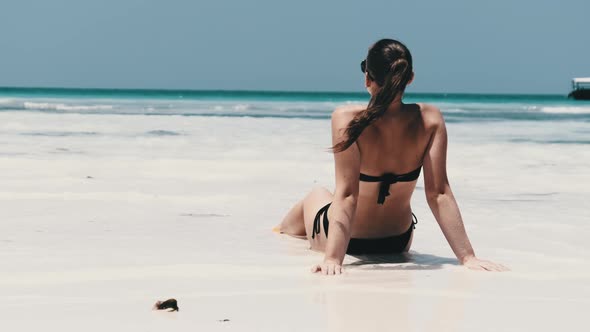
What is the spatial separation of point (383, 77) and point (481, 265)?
102 centimetres

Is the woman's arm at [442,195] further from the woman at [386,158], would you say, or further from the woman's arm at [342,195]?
the woman's arm at [342,195]

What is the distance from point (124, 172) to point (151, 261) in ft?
14.5

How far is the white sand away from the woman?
212mm

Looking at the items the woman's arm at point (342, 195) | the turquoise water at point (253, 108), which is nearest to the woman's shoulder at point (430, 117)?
the woman's arm at point (342, 195)

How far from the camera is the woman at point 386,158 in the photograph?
12.3 feet

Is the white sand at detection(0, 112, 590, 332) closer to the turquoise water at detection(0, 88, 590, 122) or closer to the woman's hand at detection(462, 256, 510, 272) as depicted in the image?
the woman's hand at detection(462, 256, 510, 272)

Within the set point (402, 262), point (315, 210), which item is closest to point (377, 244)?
point (402, 262)

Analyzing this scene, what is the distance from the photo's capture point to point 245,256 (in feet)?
14.4

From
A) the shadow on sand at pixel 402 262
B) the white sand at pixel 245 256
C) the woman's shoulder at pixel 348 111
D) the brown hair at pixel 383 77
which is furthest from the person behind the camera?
the shadow on sand at pixel 402 262

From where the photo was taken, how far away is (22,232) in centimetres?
492

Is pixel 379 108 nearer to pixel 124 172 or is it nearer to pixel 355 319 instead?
pixel 355 319

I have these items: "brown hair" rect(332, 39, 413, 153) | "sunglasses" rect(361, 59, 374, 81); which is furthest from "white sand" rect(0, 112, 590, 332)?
"sunglasses" rect(361, 59, 374, 81)

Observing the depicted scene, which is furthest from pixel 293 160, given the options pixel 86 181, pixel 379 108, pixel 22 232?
pixel 379 108

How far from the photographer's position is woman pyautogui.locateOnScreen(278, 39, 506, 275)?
3.76 meters
